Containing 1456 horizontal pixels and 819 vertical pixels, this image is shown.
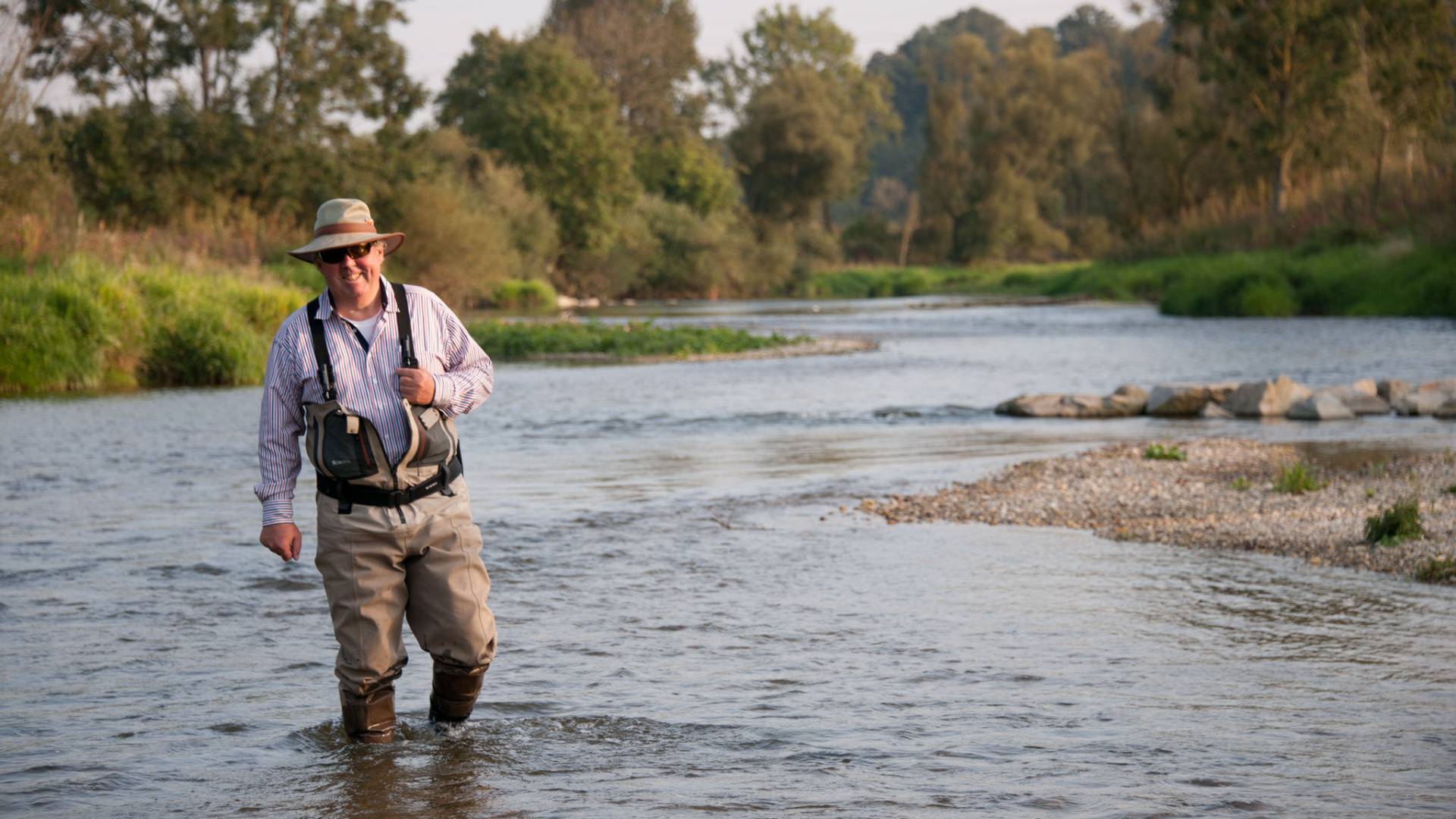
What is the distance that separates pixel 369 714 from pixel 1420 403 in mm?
15711

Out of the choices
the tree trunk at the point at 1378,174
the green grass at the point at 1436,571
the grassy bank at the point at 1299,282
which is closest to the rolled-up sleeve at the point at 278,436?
the green grass at the point at 1436,571

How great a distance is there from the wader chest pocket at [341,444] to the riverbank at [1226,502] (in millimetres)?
6106

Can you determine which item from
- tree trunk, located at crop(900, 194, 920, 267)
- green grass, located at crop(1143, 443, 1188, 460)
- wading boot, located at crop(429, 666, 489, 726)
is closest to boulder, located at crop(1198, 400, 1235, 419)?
green grass, located at crop(1143, 443, 1188, 460)

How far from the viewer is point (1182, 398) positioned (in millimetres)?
19453

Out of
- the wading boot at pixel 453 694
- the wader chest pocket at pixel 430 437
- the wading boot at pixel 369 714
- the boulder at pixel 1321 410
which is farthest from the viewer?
the boulder at pixel 1321 410

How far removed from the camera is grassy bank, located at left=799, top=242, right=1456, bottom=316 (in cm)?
3570

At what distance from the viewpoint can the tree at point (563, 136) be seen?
6378 centimetres

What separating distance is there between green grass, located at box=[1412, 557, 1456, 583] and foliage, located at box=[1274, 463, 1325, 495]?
272cm

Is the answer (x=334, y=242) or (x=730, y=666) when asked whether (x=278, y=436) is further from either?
(x=730, y=666)

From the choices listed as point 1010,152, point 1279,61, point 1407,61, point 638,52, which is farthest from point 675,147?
point 1407,61

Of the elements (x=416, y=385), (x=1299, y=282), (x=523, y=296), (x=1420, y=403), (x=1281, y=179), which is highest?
Result: (x=1281, y=179)

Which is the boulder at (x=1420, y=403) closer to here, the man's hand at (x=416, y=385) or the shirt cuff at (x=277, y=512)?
the man's hand at (x=416, y=385)

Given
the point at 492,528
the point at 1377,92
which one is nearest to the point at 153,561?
the point at 492,528

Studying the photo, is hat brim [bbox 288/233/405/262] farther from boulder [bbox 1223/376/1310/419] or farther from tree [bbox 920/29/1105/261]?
tree [bbox 920/29/1105/261]
